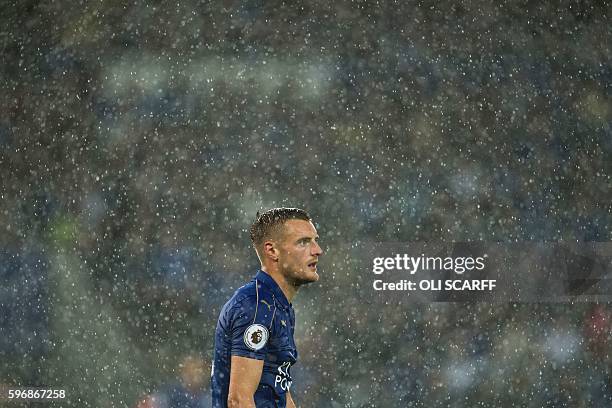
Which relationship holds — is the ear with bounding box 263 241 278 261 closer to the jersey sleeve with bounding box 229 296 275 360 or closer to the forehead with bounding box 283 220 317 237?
the forehead with bounding box 283 220 317 237

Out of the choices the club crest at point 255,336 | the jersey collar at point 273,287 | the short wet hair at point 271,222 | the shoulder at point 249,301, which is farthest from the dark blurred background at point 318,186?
the club crest at point 255,336

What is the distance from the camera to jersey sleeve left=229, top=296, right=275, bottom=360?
11.2 ft

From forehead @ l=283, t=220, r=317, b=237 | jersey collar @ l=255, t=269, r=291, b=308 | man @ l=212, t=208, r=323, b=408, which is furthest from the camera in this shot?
forehead @ l=283, t=220, r=317, b=237

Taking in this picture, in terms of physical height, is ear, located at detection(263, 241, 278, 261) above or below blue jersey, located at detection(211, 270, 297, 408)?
above

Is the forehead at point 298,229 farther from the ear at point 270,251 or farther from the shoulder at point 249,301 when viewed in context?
the shoulder at point 249,301

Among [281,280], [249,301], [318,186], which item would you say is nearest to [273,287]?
[281,280]

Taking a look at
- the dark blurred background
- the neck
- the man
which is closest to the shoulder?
the man

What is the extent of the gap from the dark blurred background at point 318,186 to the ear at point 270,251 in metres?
0.96

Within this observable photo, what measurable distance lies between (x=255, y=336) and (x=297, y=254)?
1.41ft

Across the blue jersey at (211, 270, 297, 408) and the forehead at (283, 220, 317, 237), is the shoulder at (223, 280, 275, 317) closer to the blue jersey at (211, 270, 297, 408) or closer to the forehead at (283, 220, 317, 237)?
the blue jersey at (211, 270, 297, 408)

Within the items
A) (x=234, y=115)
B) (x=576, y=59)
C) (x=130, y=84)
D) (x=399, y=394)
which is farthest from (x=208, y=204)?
(x=576, y=59)

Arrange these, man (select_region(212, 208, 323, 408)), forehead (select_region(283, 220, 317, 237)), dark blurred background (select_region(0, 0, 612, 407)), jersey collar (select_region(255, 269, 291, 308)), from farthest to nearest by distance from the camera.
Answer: dark blurred background (select_region(0, 0, 612, 407))
forehead (select_region(283, 220, 317, 237))
jersey collar (select_region(255, 269, 291, 308))
man (select_region(212, 208, 323, 408))

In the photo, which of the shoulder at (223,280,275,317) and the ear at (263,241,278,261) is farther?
the ear at (263,241,278,261)

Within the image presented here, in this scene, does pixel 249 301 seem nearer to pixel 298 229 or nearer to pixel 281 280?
pixel 281 280
